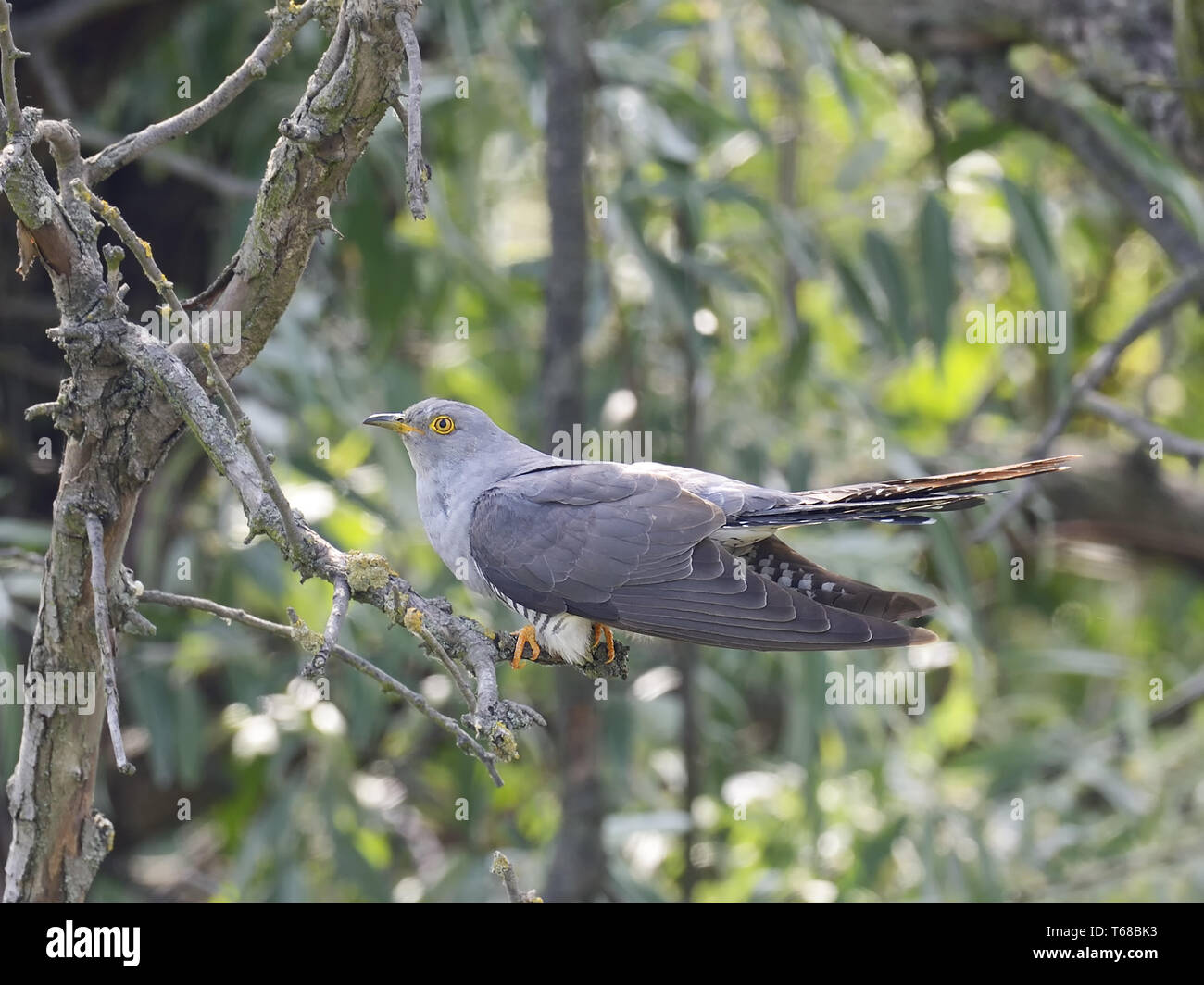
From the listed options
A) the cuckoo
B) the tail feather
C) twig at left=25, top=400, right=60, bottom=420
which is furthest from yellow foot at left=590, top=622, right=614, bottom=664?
twig at left=25, top=400, right=60, bottom=420

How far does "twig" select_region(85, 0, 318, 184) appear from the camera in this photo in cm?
195

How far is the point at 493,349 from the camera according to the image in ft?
18.5

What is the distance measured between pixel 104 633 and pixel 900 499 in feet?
4.30

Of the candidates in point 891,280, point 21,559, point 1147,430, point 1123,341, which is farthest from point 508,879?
point 891,280

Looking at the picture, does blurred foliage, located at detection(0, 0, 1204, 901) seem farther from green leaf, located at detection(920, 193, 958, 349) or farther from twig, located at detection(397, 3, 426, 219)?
twig, located at detection(397, 3, 426, 219)

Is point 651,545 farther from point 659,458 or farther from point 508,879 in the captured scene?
point 659,458

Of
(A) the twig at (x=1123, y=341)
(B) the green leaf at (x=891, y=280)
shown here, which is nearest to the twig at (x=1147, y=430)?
(A) the twig at (x=1123, y=341)

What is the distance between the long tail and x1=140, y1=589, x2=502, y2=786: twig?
0.80 metres

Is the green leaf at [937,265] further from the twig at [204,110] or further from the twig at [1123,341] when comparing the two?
the twig at [204,110]

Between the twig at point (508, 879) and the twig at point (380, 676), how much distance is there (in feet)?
0.33

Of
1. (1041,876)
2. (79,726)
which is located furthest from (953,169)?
(79,726)

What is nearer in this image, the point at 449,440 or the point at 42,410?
the point at 42,410

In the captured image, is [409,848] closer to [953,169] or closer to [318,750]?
[318,750]

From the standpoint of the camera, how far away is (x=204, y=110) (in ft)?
6.41
